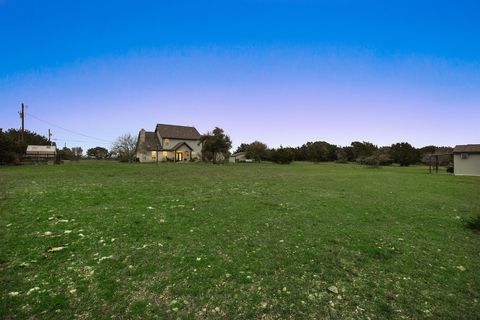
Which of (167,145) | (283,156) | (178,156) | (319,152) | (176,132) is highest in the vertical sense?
(176,132)

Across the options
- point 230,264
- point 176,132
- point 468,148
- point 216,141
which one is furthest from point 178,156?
point 230,264

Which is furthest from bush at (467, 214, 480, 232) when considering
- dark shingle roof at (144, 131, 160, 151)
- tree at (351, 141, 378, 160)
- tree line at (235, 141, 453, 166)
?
tree at (351, 141, 378, 160)

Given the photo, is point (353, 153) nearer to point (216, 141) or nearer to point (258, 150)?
point (258, 150)

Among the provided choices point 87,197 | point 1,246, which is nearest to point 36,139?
point 87,197

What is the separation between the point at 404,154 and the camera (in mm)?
78438

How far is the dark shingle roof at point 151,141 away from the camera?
68.1m

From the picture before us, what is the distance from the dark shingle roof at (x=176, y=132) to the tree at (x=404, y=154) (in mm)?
64275

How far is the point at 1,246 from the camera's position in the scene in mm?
6430

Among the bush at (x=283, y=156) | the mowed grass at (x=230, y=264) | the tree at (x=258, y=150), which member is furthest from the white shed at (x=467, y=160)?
the tree at (x=258, y=150)

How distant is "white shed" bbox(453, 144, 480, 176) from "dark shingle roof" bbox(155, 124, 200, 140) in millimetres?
59726

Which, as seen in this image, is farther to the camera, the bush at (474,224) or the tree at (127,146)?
the tree at (127,146)

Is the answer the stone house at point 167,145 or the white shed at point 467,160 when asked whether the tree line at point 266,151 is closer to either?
the stone house at point 167,145

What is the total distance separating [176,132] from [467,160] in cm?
6380

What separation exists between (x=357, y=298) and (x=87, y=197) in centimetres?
1254
